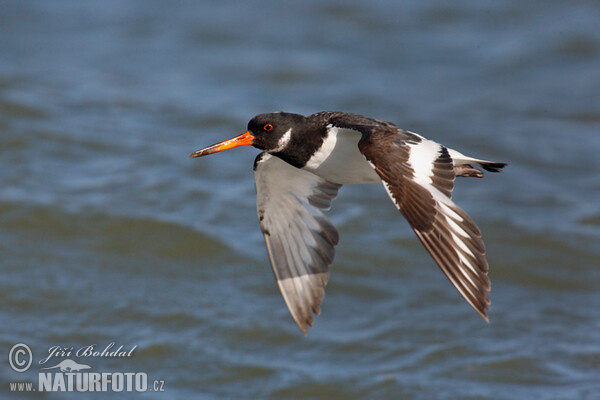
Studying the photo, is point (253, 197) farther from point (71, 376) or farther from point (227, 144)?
point (227, 144)

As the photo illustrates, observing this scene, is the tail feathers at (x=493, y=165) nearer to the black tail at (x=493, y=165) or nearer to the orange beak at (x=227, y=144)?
the black tail at (x=493, y=165)

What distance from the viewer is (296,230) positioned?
6.82m

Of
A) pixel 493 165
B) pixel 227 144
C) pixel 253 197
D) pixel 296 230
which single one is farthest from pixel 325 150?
pixel 253 197

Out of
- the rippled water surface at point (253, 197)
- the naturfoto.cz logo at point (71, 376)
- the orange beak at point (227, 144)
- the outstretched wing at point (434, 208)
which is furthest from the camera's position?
the rippled water surface at point (253, 197)

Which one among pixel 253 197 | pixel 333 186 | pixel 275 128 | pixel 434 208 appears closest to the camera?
pixel 434 208

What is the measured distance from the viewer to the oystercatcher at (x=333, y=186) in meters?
5.21

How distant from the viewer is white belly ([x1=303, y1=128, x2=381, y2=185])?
246 inches

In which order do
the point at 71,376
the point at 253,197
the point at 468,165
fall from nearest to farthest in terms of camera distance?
the point at 468,165, the point at 71,376, the point at 253,197

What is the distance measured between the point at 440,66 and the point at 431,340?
6081 millimetres

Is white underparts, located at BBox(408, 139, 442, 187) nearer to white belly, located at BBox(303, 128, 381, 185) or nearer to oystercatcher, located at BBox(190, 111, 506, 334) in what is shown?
oystercatcher, located at BBox(190, 111, 506, 334)

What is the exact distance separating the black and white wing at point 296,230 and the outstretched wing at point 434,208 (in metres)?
1.25

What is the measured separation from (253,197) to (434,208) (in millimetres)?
5097

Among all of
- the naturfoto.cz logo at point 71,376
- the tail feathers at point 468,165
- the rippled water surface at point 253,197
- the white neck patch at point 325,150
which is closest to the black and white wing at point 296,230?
the white neck patch at point 325,150

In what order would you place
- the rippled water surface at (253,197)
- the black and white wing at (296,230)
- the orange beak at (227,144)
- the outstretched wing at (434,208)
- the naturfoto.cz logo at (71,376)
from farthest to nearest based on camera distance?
the rippled water surface at (253,197) < the naturfoto.cz logo at (71,376) < the black and white wing at (296,230) < the orange beak at (227,144) < the outstretched wing at (434,208)
